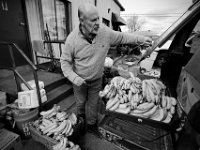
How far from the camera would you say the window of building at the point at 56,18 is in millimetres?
4574

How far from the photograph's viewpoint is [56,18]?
509 centimetres

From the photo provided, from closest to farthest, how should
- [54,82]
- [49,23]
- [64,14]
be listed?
[54,82]
[49,23]
[64,14]

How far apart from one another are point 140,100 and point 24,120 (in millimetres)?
2023

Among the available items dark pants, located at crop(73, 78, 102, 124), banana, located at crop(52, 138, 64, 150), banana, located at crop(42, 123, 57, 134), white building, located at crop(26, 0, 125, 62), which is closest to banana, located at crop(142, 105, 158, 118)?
dark pants, located at crop(73, 78, 102, 124)

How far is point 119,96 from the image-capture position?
1.30 metres

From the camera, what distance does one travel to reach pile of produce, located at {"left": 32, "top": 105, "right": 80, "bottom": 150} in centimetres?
173

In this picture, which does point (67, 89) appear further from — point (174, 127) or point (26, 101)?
point (174, 127)

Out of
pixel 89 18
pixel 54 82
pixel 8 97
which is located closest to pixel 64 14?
pixel 54 82

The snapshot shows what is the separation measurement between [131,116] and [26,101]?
1.98 meters

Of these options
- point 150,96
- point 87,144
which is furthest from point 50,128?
point 150,96

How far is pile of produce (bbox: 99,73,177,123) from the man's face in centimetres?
76

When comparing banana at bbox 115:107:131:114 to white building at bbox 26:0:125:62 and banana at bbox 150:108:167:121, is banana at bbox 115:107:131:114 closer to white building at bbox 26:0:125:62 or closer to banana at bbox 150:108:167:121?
banana at bbox 150:108:167:121

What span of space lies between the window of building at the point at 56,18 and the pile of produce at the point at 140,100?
14.1ft

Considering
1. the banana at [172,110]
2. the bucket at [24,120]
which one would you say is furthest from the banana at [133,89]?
the bucket at [24,120]
